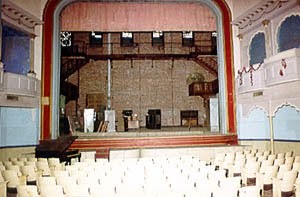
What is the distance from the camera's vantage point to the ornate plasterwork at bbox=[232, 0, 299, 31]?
10.8 metres

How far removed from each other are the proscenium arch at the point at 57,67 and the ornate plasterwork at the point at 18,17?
0.60 metres

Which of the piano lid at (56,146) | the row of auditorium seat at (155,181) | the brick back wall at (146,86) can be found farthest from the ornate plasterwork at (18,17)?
the brick back wall at (146,86)

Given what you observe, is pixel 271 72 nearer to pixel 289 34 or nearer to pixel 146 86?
pixel 289 34

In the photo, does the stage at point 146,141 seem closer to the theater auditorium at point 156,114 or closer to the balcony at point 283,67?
the theater auditorium at point 156,114

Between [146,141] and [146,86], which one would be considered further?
[146,86]

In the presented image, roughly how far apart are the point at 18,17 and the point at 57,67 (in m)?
2.43

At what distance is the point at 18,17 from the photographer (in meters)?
11.8

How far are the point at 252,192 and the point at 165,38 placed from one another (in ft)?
58.8

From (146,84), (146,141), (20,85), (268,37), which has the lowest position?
(146,141)

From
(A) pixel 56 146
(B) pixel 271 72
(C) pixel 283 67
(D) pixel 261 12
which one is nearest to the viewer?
(A) pixel 56 146

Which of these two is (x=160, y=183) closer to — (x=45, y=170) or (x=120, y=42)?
(x=45, y=170)

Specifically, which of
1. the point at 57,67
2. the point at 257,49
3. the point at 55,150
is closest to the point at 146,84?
the point at 57,67

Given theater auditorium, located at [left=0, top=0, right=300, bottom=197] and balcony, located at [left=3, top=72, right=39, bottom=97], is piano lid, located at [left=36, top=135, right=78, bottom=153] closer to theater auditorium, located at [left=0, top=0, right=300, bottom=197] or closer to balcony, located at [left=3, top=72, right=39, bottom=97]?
theater auditorium, located at [left=0, top=0, right=300, bottom=197]

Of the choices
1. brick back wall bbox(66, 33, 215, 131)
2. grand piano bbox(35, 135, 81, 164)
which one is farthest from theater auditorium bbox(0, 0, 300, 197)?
brick back wall bbox(66, 33, 215, 131)
